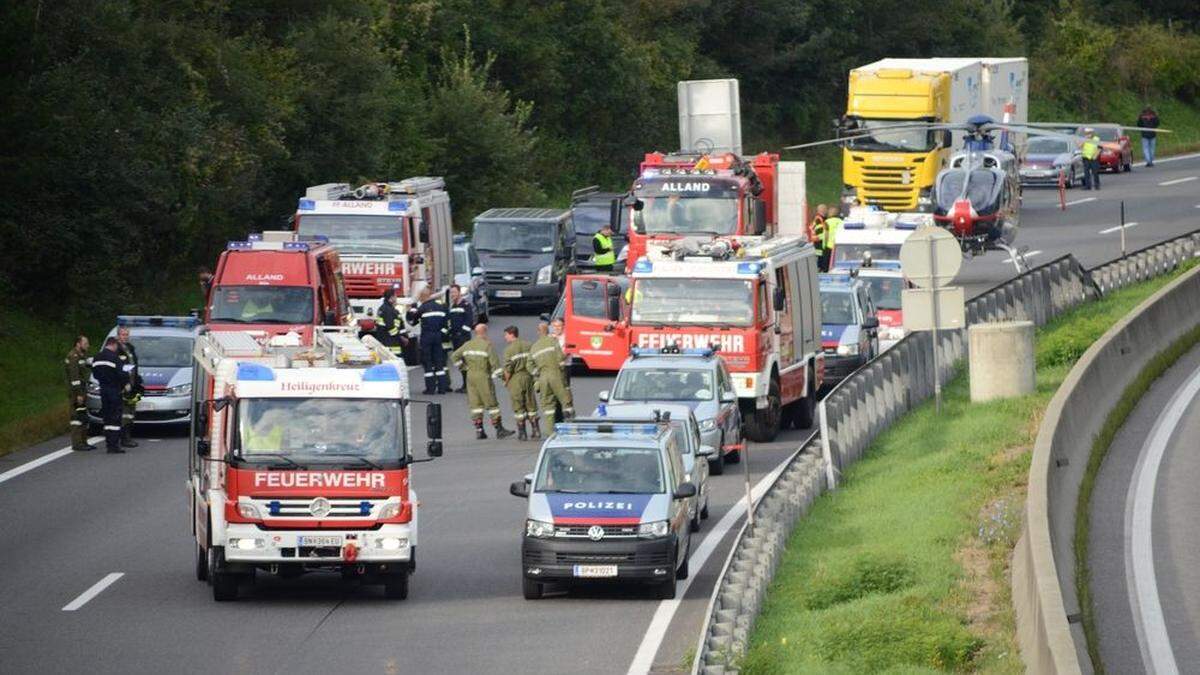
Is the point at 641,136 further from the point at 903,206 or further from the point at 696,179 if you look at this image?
the point at 696,179

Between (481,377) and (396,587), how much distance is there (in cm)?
1040

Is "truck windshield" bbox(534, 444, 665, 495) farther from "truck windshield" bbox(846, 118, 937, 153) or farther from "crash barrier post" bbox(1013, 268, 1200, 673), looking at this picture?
"truck windshield" bbox(846, 118, 937, 153)

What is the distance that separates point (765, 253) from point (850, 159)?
26235 millimetres

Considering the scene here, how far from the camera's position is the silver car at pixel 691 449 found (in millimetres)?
24703

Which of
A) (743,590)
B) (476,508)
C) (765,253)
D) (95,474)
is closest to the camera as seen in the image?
(743,590)

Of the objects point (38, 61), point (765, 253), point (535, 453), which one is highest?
point (38, 61)

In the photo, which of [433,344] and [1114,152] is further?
[1114,152]

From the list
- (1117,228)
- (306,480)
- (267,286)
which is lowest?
(1117,228)

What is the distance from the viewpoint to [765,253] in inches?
1296

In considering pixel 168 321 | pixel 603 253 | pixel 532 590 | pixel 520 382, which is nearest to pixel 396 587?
pixel 532 590

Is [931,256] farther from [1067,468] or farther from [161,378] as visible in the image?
[161,378]

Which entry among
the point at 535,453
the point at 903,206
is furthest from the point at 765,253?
the point at 903,206

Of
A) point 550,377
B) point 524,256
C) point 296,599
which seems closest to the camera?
point 296,599

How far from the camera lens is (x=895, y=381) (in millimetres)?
32312
